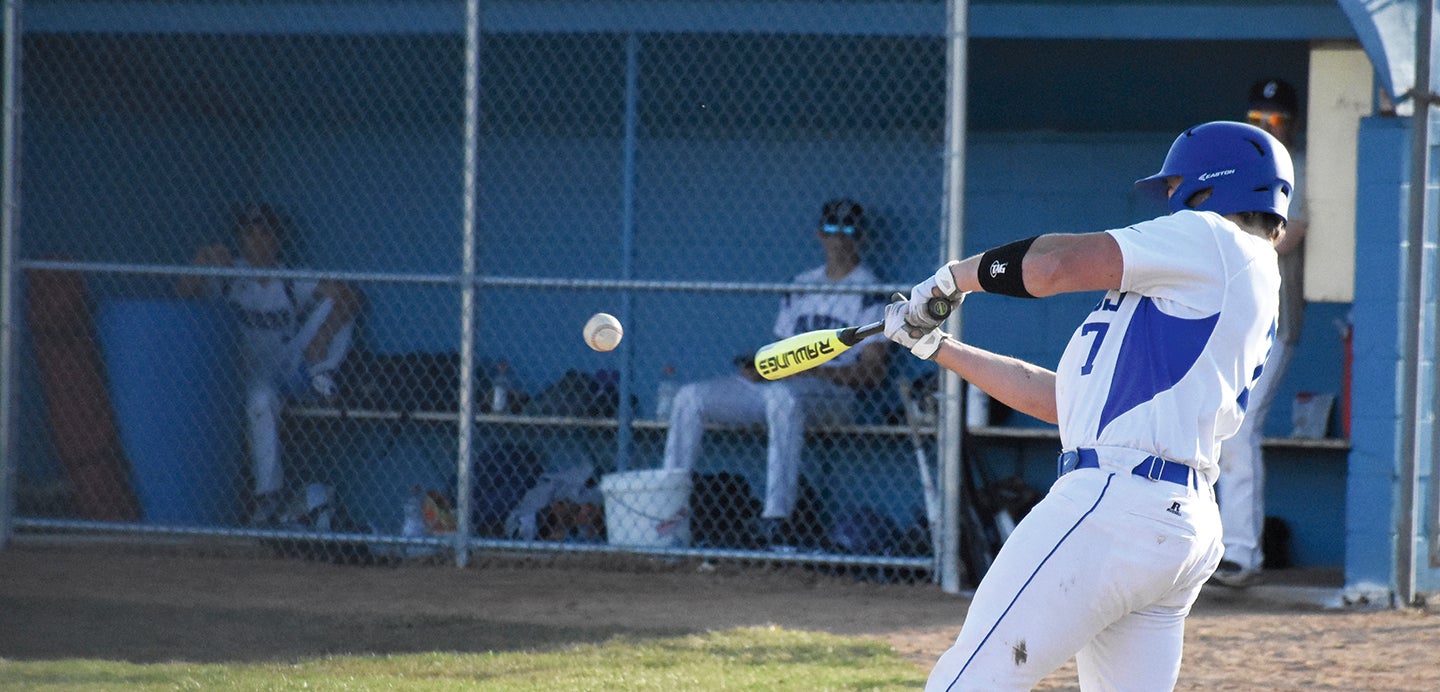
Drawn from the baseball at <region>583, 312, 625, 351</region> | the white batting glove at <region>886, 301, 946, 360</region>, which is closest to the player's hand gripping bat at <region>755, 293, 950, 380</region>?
the white batting glove at <region>886, 301, 946, 360</region>

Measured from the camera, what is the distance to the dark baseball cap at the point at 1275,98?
681cm

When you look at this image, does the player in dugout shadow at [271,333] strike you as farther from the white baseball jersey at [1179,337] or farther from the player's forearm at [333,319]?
the white baseball jersey at [1179,337]

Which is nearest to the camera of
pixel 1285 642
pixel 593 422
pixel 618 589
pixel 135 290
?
pixel 1285 642

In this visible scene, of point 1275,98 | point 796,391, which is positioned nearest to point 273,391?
point 796,391

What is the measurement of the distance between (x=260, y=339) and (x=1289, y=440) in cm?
556

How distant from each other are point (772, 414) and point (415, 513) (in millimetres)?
2098

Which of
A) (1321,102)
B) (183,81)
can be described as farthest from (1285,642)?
(183,81)

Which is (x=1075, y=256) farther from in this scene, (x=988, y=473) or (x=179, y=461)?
(x=179, y=461)

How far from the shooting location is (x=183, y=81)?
8523 mm

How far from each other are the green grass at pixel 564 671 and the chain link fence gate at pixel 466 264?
5.25ft

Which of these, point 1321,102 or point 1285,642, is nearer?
point 1285,642

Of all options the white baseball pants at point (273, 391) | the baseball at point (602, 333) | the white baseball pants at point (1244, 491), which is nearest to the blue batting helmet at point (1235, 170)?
the baseball at point (602, 333)

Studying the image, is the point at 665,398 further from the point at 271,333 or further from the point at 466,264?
the point at 271,333

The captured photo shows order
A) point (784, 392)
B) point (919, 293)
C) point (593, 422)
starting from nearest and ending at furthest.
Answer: point (919, 293) < point (784, 392) < point (593, 422)
